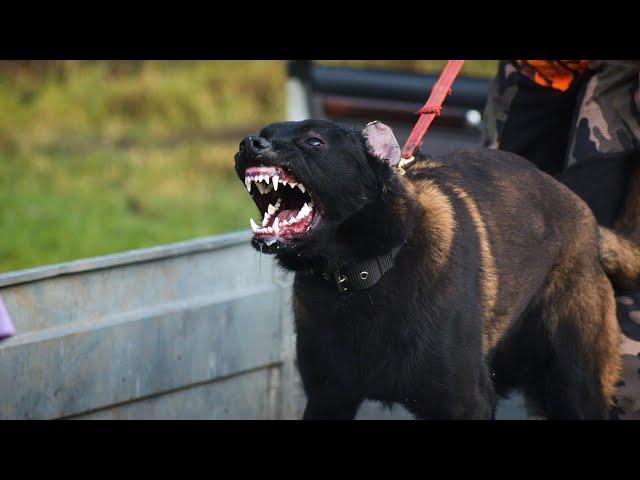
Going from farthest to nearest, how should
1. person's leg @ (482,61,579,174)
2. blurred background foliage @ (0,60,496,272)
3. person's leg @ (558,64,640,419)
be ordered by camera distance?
blurred background foliage @ (0,60,496,272) → person's leg @ (482,61,579,174) → person's leg @ (558,64,640,419)

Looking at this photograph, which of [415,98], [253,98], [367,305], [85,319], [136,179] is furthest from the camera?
[253,98]

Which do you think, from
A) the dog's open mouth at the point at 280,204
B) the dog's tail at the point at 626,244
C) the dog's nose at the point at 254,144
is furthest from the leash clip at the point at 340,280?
the dog's tail at the point at 626,244

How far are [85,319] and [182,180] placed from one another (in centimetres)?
516

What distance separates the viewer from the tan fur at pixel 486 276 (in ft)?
11.6

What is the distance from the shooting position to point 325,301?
3.38 m

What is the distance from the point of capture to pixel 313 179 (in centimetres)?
316

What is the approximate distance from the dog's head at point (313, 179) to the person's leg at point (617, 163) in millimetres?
1273

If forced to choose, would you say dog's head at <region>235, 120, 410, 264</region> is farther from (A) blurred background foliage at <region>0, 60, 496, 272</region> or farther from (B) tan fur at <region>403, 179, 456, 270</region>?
(A) blurred background foliage at <region>0, 60, 496, 272</region>

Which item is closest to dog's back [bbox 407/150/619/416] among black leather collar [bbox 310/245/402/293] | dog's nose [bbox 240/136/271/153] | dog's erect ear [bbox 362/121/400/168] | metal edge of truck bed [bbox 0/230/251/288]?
dog's erect ear [bbox 362/121/400/168]

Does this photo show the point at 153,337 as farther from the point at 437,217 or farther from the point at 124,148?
the point at 124,148

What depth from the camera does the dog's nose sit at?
3.08 meters

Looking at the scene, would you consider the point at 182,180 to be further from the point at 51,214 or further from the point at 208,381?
the point at 208,381

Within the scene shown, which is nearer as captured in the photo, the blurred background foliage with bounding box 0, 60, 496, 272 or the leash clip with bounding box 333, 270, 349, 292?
the leash clip with bounding box 333, 270, 349, 292

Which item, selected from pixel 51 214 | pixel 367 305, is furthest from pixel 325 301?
pixel 51 214
